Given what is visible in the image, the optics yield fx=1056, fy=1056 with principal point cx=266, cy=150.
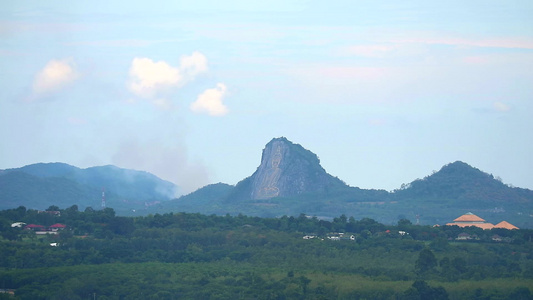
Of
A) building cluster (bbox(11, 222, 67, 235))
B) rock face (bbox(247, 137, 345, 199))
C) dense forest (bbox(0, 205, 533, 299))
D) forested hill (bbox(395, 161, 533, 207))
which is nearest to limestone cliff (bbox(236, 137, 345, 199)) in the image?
rock face (bbox(247, 137, 345, 199))

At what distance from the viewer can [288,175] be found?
191 m

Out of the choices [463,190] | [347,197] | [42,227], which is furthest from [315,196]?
[42,227]

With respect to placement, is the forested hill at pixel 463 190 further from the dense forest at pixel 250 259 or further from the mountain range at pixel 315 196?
the dense forest at pixel 250 259

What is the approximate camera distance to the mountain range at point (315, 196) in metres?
162

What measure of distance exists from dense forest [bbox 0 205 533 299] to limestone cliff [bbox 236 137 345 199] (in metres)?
75.7

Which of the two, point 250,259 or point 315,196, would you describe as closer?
point 250,259

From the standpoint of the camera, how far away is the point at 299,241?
318 ft

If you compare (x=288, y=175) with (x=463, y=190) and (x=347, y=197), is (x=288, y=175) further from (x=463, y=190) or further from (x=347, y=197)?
(x=463, y=190)

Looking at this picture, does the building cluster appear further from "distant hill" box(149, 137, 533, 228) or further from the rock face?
the rock face

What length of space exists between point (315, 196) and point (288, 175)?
11331 mm

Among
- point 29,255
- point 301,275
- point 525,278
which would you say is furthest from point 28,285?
point 525,278

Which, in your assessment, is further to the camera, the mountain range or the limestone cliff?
the limestone cliff

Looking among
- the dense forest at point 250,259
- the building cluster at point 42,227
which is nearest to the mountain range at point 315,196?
the dense forest at point 250,259

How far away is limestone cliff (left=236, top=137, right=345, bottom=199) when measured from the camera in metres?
190
